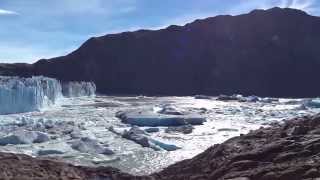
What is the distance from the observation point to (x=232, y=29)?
238 ft

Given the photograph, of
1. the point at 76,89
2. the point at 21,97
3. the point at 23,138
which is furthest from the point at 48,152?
the point at 76,89

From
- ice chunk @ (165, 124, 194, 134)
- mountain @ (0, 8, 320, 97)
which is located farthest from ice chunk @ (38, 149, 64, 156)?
mountain @ (0, 8, 320, 97)

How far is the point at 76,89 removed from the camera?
168 ft

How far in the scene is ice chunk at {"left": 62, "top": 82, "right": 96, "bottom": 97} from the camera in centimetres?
4947

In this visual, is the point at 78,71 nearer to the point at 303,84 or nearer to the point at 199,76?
the point at 199,76

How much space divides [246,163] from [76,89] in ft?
141

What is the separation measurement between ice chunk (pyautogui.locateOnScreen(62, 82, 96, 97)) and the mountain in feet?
45.0

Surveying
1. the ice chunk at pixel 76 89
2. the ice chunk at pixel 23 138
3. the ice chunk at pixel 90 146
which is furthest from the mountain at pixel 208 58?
the ice chunk at pixel 90 146

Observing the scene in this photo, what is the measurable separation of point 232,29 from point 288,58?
766 centimetres

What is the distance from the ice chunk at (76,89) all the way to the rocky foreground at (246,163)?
3827 centimetres

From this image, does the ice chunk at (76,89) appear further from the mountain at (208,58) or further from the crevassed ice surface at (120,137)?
the crevassed ice surface at (120,137)

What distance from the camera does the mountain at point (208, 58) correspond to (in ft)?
230

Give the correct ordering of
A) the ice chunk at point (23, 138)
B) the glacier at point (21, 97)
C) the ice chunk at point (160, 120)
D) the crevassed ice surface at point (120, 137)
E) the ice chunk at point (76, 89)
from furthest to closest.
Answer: the ice chunk at point (76, 89), the glacier at point (21, 97), the ice chunk at point (160, 120), the ice chunk at point (23, 138), the crevassed ice surface at point (120, 137)

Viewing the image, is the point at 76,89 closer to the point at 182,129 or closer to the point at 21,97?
the point at 21,97
